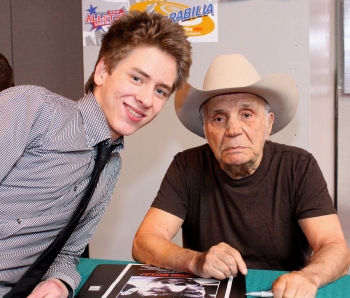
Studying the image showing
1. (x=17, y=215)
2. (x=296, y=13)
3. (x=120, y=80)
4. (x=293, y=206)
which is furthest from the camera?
(x=296, y=13)

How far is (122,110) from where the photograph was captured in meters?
1.31

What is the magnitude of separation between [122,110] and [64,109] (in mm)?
167

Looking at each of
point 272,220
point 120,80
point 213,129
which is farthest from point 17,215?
point 272,220

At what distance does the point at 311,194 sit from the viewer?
1566 mm

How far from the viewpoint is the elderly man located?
1591 millimetres

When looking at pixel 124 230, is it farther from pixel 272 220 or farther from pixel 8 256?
pixel 8 256

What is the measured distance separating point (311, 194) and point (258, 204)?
0.20m

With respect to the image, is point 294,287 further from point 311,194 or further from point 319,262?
point 311,194

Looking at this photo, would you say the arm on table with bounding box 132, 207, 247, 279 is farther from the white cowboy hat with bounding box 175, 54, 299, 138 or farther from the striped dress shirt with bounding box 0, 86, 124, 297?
the white cowboy hat with bounding box 175, 54, 299, 138

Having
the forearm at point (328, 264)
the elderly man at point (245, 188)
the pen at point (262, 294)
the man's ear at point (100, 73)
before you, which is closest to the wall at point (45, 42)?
the elderly man at point (245, 188)

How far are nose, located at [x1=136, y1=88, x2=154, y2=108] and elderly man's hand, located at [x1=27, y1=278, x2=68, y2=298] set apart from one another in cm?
53

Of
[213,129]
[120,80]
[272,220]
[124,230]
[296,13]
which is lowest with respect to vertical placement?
[124,230]

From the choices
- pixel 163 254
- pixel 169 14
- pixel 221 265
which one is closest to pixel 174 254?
pixel 163 254

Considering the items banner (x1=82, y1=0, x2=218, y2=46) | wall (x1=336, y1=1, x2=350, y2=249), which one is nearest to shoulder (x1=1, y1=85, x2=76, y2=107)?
banner (x1=82, y1=0, x2=218, y2=46)
